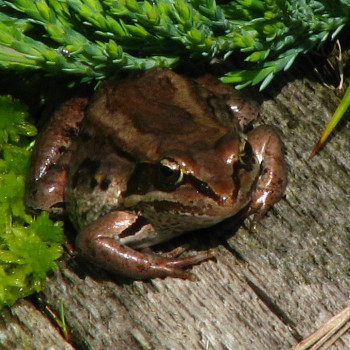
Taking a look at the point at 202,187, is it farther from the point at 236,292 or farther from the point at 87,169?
the point at 87,169

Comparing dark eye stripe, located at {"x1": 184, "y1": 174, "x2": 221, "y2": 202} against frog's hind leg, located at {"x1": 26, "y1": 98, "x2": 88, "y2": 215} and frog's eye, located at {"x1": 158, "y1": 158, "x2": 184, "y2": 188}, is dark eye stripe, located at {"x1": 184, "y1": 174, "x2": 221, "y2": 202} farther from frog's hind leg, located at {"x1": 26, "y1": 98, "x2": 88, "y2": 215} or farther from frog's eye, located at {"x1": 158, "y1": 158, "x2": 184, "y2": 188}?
frog's hind leg, located at {"x1": 26, "y1": 98, "x2": 88, "y2": 215}

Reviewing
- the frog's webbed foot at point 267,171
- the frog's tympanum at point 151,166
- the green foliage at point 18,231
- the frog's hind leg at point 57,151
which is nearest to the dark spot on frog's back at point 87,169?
the frog's tympanum at point 151,166

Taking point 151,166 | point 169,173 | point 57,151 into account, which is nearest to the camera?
point 169,173

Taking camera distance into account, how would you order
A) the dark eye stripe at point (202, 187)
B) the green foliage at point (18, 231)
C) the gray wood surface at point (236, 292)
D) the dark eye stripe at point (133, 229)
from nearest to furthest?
the gray wood surface at point (236, 292)
the dark eye stripe at point (202, 187)
the green foliage at point (18, 231)
the dark eye stripe at point (133, 229)

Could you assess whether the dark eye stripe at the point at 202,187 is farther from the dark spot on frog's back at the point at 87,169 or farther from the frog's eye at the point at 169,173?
the dark spot on frog's back at the point at 87,169

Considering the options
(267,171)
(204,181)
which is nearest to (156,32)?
(204,181)

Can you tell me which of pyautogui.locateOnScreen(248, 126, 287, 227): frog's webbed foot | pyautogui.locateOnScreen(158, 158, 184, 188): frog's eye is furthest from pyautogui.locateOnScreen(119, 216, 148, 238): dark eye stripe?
pyautogui.locateOnScreen(248, 126, 287, 227): frog's webbed foot

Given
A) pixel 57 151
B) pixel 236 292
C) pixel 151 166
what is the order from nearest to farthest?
pixel 236 292
pixel 151 166
pixel 57 151
